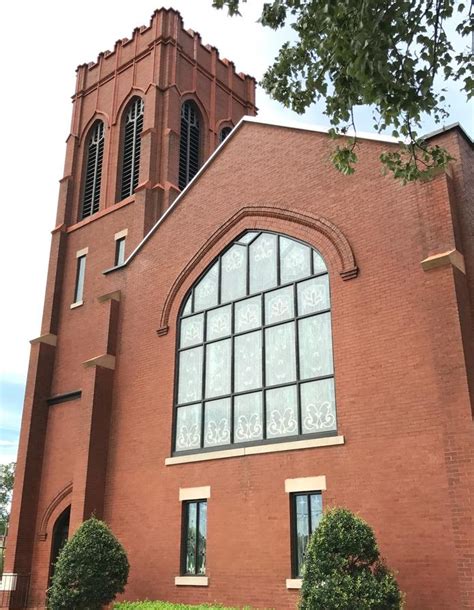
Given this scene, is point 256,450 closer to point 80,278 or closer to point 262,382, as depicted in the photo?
point 262,382

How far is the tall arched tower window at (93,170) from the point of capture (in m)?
24.5

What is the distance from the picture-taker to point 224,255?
54.6 ft

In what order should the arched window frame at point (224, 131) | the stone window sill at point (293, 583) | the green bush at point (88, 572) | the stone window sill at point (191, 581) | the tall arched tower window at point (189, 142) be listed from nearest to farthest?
the stone window sill at point (293, 583)
the green bush at point (88, 572)
the stone window sill at point (191, 581)
the tall arched tower window at point (189, 142)
the arched window frame at point (224, 131)

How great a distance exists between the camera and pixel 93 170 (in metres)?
25.3

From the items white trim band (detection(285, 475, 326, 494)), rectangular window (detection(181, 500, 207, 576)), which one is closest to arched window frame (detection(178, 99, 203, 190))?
rectangular window (detection(181, 500, 207, 576))

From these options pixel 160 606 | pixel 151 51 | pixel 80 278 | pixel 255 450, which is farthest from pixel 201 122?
pixel 160 606

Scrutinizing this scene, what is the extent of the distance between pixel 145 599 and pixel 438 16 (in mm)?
13096

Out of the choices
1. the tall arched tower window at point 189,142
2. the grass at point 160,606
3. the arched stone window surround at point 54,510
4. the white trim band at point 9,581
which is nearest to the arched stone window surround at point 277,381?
the grass at point 160,606

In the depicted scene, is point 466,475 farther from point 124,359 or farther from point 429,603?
point 124,359

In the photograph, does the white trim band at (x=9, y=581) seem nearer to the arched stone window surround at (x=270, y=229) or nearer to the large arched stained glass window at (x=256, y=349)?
the large arched stained glass window at (x=256, y=349)

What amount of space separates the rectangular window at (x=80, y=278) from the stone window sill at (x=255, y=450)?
8.72 m

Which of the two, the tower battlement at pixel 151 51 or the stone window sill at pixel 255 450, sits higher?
the tower battlement at pixel 151 51

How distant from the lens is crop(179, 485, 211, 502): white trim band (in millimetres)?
14383

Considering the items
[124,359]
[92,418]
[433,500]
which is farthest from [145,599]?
[433,500]
